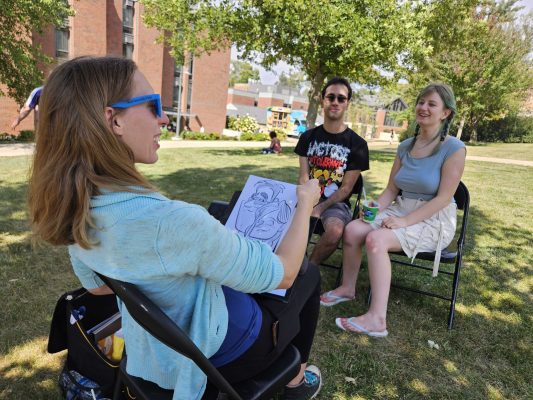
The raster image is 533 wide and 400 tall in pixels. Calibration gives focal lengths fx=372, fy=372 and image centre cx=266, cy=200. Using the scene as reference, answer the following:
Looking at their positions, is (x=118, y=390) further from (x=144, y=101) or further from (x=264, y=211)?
(x=144, y=101)

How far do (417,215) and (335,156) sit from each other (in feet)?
3.40

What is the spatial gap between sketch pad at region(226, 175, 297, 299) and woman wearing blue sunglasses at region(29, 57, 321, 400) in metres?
0.58

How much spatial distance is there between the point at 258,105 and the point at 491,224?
73.6 metres

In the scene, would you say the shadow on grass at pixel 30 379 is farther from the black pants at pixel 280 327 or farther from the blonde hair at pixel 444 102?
the blonde hair at pixel 444 102

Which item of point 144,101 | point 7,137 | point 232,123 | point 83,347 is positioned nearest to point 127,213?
point 144,101

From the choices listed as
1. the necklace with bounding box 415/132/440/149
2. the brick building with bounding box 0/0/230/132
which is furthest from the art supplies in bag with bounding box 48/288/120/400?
the brick building with bounding box 0/0/230/132

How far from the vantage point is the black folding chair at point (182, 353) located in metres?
1.08

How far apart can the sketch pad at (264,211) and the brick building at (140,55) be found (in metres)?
14.5

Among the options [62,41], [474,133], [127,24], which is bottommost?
[474,133]

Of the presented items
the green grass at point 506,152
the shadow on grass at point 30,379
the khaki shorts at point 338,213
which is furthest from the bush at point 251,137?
the shadow on grass at point 30,379

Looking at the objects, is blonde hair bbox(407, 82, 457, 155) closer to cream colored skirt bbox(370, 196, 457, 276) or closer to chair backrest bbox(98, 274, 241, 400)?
cream colored skirt bbox(370, 196, 457, 276)

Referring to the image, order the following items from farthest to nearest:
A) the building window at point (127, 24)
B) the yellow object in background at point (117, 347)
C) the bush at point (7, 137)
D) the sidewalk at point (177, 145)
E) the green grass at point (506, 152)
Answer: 1. the building window at point (127, 24)
2. the green grass at point (506, 152)
3. the bush at point (7, 137)
4. the sidewalk at point (177, 145)
5. the yellow object in background at point (117, 347)

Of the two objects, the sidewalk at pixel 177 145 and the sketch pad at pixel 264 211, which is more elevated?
the sketch pad at pixel 264 211

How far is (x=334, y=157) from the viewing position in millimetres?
3717
